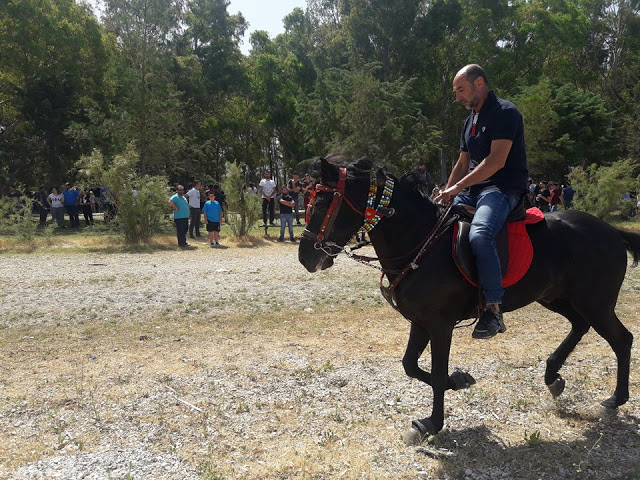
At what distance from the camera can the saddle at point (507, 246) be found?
13.8 feet

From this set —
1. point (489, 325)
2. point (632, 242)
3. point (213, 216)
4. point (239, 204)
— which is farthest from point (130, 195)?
point (632, 242)

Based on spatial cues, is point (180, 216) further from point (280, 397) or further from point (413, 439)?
point (413, 439)

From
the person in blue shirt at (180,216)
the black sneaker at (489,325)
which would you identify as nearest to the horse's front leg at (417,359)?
the black sneaker at (489,325)

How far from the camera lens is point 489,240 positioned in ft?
13.3

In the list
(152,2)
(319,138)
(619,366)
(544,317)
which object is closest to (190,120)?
(152,2)

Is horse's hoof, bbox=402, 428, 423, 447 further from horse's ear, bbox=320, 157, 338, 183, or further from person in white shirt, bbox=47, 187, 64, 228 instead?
person in white shirt, bbox=47, 187, 64, 228

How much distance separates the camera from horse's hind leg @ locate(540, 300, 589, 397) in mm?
4958

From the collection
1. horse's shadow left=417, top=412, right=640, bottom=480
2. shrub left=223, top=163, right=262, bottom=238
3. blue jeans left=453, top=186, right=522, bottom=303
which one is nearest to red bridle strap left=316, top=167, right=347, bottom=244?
blue jeans left=453, top=186, right=522, bottom=303

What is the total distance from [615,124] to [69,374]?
40757 millimetres

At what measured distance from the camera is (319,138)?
3588cm

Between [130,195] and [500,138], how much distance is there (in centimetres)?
1588

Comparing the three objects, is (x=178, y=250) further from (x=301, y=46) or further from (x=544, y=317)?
(x=301, y=46)

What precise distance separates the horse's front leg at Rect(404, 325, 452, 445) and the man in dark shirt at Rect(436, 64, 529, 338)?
283mm

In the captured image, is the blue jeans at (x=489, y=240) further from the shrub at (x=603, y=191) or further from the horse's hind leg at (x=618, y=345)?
the shrub at (x=603, y=191)
